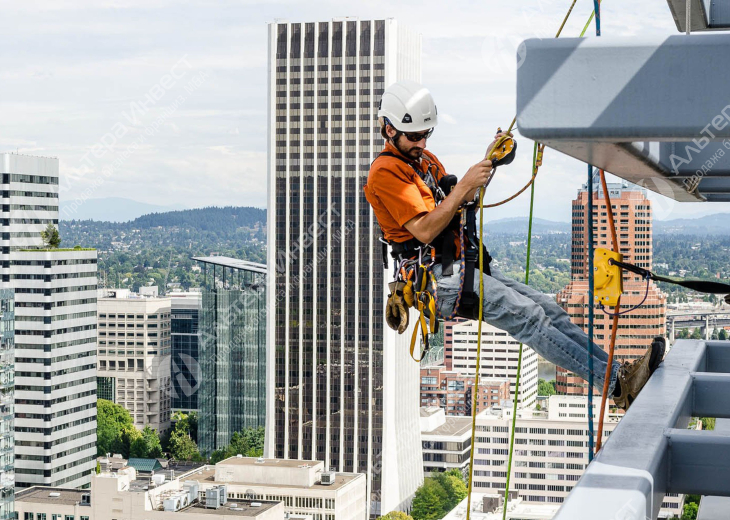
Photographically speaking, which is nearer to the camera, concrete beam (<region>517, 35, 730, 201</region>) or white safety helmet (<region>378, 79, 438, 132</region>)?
concrete beam (<region>517, 35, 730, 201</region>)

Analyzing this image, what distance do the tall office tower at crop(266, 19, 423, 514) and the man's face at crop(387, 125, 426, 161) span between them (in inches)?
1666

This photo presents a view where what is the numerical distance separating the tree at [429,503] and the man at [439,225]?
44.0m

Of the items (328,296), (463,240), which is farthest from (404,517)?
(463,240)

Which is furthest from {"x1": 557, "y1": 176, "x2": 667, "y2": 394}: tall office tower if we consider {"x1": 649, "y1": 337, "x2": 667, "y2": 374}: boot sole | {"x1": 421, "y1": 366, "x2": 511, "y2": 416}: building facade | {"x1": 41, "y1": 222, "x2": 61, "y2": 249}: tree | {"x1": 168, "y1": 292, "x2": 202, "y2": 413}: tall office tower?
{"x1": 649, "y1": 337, "x2": 667, "y2": 374}: boot sole

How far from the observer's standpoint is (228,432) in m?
52.8

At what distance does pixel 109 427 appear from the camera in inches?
2032

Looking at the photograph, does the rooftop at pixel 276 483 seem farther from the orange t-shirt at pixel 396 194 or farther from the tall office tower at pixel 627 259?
the orange t-shirt at pixel 396 194

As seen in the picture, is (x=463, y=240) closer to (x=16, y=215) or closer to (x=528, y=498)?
(x=528, y=498)

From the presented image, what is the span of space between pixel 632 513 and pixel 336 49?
158 ft

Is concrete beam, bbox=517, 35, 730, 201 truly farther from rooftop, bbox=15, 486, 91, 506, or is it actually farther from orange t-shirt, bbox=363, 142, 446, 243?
rooftop, bbox=15, 486, 91, 506

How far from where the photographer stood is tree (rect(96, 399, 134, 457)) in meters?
51.6

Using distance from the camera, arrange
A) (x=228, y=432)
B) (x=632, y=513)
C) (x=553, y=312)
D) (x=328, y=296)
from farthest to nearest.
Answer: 1. (x=228, y=432)
2. (x=328, y=296)
3. (x=553, y=312)
4. (x=632, y=513)

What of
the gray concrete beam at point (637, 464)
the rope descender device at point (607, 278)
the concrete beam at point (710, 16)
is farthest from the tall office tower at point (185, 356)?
the gray concrete beam at point (637, 464)

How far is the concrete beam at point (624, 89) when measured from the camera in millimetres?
1202
